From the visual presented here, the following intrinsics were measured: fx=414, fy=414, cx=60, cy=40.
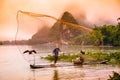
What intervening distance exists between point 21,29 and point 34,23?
0.55ft

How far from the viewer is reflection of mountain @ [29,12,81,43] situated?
4.86 meters

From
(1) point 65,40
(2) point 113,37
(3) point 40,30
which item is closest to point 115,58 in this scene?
(2) point 113,37

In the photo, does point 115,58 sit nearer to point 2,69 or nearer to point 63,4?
point 63,4

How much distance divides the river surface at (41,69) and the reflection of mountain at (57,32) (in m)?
0.10

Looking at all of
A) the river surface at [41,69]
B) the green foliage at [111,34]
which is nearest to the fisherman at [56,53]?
the river surface at [41,69]

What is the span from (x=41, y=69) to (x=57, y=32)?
0.49m

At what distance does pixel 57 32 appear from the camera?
4887 mm

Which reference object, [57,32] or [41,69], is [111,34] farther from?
[41,69]

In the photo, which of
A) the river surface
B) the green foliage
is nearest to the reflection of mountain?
the river surface

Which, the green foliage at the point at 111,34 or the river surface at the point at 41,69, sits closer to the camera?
the river surface at the point at 41,69

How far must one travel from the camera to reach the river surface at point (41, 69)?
15.4 ft

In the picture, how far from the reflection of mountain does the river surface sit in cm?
10

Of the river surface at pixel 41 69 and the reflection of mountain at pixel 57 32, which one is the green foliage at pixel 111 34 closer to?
the river surface at pixel 41 69

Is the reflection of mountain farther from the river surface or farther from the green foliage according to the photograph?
the green foliage
